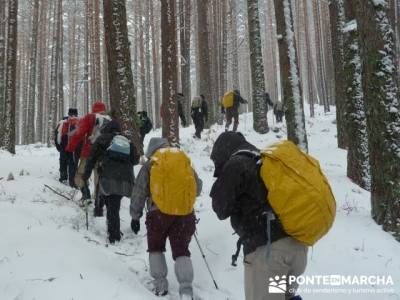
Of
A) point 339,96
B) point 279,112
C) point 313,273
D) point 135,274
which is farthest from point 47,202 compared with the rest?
point 279,112

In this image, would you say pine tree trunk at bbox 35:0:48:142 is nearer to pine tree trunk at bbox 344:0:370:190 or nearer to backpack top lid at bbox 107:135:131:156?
pine tree trunk at bbox 344:0:370:190

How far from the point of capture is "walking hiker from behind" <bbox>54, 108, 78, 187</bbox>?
8.65 metres

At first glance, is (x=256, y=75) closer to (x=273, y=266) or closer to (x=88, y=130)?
(x=88, y=130)

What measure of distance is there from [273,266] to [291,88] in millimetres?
5586

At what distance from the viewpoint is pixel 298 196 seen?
271 cm

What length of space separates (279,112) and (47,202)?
57.1 ft

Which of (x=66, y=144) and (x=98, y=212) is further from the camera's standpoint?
(x=66, y=144)

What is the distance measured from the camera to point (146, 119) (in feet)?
42.8

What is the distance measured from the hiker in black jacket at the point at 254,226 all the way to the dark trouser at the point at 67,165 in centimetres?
630

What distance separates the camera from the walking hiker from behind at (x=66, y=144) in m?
8.65

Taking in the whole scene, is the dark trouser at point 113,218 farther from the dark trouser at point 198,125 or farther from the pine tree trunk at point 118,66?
the dark trouser at point 198,125

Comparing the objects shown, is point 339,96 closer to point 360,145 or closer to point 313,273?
point 360,145

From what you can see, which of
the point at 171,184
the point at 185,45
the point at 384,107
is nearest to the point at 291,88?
the point at 384,107

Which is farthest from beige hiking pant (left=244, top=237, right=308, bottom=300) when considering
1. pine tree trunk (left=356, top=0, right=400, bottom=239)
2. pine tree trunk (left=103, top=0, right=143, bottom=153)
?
pine tree trunk (left=103, top=0, right=143, bottom=153)
